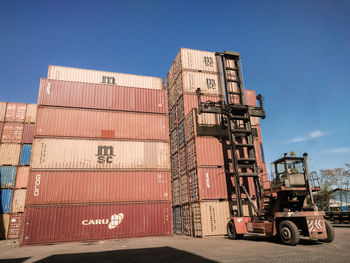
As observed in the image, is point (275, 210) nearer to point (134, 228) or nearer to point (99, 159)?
point (134, 228)

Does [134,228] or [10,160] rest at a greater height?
[10,160]

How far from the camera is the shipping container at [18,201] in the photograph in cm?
2262

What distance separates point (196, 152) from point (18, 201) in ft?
62.1

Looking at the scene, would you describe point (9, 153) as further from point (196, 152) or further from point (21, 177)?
point (196, 152)

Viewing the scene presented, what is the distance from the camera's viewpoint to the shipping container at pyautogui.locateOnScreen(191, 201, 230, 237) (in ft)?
51.8

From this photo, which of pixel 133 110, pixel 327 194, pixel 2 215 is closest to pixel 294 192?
pixel 133 110

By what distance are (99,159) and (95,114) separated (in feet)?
12.2

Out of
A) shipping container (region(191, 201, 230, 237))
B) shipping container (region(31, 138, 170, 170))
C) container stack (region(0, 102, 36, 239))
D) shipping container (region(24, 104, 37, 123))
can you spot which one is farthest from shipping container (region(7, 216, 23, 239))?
shipping container (region(191, 201, 230, 237))

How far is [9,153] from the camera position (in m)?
24.1

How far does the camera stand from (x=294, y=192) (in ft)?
37.9

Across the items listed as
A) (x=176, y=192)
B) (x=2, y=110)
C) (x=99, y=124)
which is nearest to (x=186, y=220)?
(x=176, y=192)

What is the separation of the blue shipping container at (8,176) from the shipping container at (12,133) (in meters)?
2.93

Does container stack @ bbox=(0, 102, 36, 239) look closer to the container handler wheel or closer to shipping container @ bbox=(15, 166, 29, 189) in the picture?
shipping container @ bbox=(15, 166, 29, 189)

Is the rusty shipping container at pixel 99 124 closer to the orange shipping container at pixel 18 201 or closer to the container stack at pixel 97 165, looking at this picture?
the container stack at pixel 97 165
